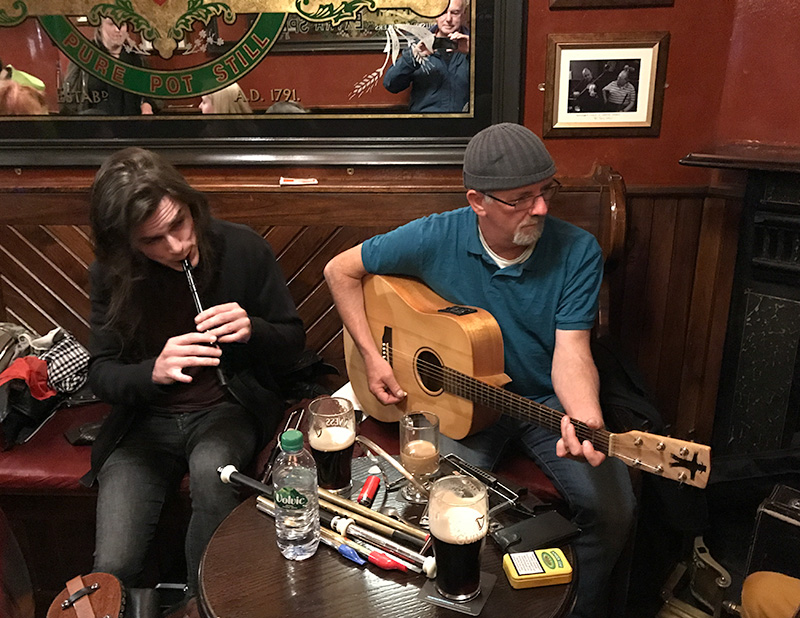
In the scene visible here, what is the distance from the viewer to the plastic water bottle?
1214mm

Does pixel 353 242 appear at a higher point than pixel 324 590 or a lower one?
higher

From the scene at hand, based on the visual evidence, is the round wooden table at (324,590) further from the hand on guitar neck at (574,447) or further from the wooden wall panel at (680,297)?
the wooden wall panel at (680,297)

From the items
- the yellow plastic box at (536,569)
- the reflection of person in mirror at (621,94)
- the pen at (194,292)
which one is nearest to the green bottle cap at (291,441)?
the yellow plastic box at (536,569)

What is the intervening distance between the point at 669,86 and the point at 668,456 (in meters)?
1.59

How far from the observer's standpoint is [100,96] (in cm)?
248

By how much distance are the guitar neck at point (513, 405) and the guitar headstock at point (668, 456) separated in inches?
2.5

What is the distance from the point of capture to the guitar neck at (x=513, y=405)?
1421 mm

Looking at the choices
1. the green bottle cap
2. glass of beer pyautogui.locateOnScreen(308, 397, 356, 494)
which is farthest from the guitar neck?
the green bottle cap

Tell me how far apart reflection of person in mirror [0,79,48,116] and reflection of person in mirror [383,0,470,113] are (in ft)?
4.40

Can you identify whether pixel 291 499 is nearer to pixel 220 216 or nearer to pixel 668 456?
pixel 668 456

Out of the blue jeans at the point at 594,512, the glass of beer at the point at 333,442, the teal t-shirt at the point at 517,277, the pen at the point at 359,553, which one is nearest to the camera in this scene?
the pen at the point at 359,553

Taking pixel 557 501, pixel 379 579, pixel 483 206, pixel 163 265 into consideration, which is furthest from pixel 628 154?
pixel 379 579

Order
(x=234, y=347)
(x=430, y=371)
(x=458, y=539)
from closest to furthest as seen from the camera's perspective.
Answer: (x=458, y=539) → (x=430, y=371) → (x=234, y=347)

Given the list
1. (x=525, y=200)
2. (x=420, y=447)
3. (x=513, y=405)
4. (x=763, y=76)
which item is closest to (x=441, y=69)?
(x=525, y=200)
